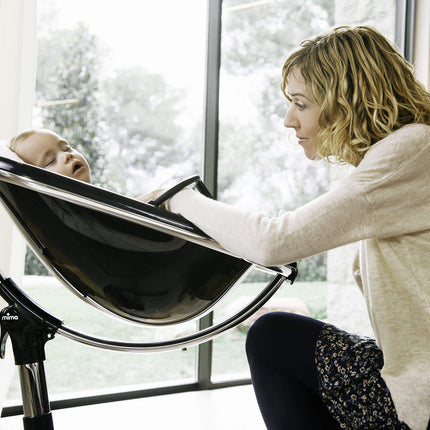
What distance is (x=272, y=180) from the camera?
4.36 m

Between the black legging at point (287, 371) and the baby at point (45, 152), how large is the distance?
0.58m

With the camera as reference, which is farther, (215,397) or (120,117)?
(120,117)

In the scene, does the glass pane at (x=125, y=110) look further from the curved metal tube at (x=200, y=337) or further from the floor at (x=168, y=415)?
the curved metal tube at (x=200, y=337)

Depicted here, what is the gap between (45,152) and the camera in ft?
3.82

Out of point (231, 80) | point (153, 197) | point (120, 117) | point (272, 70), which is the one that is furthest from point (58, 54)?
point (153, 197)

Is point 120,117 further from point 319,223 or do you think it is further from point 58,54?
point 319,223

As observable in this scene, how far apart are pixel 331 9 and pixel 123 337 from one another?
3.25 meters

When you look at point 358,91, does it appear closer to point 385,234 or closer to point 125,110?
point 385,234

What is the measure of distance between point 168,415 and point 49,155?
53.2 inches

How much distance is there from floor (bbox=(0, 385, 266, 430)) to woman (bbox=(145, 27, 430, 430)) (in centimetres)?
86

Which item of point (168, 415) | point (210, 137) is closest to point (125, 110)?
point (210, 137)

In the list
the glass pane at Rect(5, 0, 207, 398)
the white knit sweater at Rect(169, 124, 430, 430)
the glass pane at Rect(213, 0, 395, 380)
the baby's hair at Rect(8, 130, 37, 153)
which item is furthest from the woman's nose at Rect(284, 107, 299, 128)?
the glass pane at Rect(213, 0, 395, 380)

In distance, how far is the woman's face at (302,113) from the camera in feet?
3.84

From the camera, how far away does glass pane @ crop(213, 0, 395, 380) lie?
4.19m
